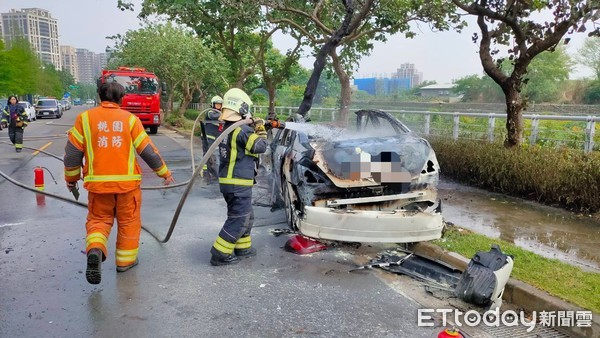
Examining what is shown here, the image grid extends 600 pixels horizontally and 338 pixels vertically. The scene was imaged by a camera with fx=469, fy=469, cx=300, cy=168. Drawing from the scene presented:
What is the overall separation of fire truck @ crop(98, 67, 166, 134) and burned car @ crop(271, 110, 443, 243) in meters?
18.3

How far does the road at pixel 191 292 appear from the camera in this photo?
3.38 metres

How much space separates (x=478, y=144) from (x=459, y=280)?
5.36m

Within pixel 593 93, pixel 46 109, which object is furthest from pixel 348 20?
pixel 46 109

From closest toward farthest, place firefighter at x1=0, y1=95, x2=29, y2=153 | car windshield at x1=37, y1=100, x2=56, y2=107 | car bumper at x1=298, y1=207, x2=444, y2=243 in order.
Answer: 1. car bumper at x1=298, y1=207, x2=444, y2=243
2. firefighter at x1=0, y1=95, x2=29, y2=153
3. car windshield at x1=37, y1=100, x2=56, y2=107

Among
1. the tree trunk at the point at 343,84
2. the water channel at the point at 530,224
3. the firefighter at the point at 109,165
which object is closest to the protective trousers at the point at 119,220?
the firefighter at the point at 109,165

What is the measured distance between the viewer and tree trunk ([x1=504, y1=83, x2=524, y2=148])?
821 cm

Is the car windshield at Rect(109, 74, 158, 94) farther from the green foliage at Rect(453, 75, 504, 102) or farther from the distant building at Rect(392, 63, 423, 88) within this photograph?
the green foliage at Rect(453, 75, 504, 102)

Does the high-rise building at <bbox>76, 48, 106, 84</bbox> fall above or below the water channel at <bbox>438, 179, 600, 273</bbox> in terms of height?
above

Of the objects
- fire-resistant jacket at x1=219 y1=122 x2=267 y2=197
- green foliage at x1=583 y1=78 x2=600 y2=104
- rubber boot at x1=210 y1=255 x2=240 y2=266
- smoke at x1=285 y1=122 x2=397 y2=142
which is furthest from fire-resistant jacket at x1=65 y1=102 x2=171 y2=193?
green foliage at x1=583 y1=78 x2=600 y2=104

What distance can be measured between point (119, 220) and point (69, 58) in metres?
158

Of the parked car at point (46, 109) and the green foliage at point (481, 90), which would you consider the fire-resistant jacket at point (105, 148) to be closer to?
the parked car at point (46, 109)

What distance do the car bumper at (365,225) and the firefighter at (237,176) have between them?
2.13 ft

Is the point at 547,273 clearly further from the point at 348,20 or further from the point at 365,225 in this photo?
the point at 348,20

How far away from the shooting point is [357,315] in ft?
11.8
